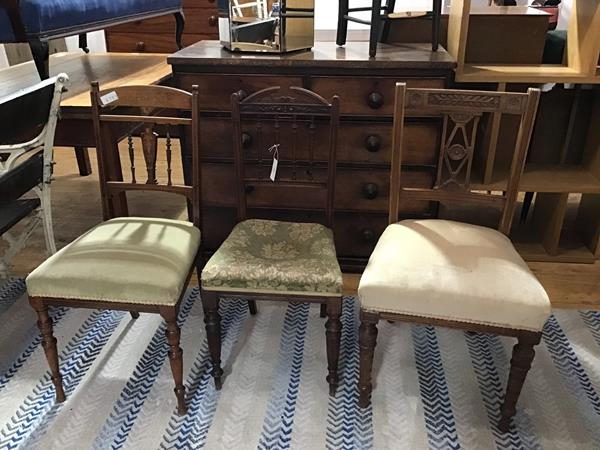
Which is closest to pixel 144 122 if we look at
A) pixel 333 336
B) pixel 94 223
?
pixel 333 336

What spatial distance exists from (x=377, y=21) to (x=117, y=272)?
4.10ft

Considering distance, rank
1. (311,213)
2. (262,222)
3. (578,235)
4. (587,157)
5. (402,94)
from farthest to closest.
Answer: (578,235) < (587,157) < (311,213) < (262,222) < (402,94)

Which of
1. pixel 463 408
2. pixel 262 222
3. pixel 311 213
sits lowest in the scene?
pixel 463 408

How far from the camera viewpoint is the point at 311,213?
224 centimetres

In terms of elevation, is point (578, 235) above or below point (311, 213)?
below

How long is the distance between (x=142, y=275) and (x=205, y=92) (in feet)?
2.78

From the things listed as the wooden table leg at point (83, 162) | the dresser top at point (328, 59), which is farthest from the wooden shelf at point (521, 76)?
the wooden table leg at point (83, 162)

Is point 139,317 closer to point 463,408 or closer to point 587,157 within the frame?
point 463,408

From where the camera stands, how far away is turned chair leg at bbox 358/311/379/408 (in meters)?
1.48

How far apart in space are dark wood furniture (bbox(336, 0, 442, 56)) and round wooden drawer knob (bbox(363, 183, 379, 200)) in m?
0.49

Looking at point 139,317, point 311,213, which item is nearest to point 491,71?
point 311,213

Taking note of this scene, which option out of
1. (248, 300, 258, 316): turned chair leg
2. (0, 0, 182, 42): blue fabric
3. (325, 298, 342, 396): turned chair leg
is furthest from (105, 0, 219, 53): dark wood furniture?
(325, 298, 342, 396): turned chair leg

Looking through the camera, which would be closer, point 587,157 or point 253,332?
point 253,332

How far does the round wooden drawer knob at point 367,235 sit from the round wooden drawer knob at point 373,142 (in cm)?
35
